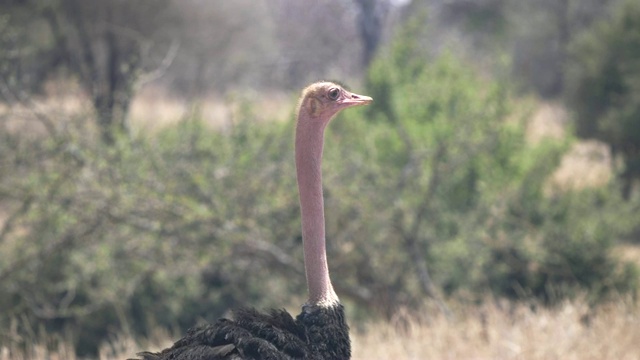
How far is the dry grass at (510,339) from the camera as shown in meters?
6.61

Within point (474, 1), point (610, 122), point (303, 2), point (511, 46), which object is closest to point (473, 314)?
point (610, 122)

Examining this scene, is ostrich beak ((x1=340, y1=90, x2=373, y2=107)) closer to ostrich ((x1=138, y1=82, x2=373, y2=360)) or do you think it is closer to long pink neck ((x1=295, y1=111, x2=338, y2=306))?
ostrich ((x1=138, y1=82, x2=373, y2=360))

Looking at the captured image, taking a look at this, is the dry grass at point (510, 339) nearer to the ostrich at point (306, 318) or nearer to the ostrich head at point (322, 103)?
the ostrich at point (306, 318)

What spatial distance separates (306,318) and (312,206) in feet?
1.46

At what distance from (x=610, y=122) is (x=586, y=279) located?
5065 mm

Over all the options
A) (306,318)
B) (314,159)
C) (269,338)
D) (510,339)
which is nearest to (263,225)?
(510,339)

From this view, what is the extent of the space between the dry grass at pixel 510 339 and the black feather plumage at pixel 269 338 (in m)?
2.61

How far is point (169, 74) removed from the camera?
25625 millimetres

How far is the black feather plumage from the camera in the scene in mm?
3795

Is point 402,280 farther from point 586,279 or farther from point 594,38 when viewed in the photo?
point 594,38

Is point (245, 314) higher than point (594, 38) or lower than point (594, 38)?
lower

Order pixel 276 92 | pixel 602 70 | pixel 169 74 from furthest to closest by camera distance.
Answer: pixel 276 92
pixel 169 74
pixel 602 70

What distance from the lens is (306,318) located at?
413cm

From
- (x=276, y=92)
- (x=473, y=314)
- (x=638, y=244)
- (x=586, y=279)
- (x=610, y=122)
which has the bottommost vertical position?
(x=473, y=314)
